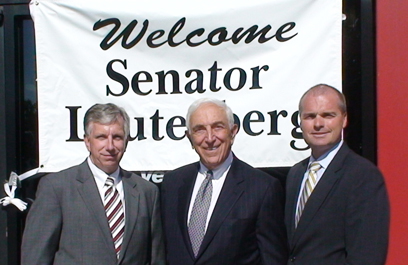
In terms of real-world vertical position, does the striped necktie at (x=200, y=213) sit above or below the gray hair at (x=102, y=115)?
below

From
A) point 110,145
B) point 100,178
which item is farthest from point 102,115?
point 100,178

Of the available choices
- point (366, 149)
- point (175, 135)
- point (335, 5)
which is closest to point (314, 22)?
point (335, 5)

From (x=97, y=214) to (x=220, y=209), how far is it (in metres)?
0.58

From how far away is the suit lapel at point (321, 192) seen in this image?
2.14 metres

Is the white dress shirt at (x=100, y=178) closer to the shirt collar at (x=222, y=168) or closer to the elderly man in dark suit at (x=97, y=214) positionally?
the elderly man in dark suit at (x=97, y=214)

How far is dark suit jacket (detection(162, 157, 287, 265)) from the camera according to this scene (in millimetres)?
2219

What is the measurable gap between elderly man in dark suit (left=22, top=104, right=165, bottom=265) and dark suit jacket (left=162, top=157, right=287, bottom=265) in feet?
0.57

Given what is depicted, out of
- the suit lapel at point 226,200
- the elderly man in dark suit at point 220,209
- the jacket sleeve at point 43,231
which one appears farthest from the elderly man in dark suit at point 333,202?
the jacket sleeve at point 43,231

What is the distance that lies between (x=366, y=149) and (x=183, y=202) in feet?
4.54

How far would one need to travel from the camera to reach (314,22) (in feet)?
9.89

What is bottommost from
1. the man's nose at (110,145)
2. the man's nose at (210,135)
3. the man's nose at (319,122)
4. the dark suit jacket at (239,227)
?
the dark suit jacket at (239,227)

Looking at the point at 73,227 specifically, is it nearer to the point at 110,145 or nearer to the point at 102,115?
the point at 110,145

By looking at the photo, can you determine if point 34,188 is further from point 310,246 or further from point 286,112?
point 310,246

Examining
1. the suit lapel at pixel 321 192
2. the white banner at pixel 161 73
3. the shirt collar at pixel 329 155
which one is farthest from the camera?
the white banner at pixel 161 73
